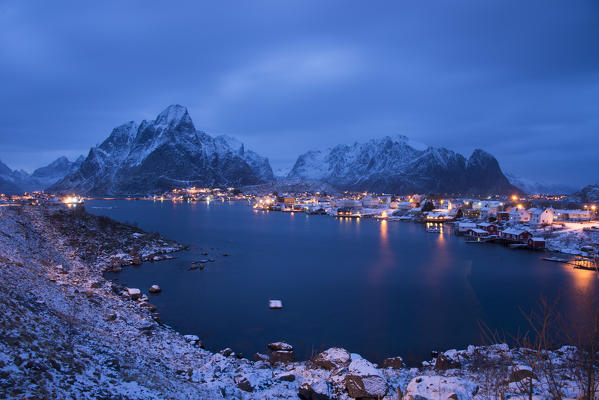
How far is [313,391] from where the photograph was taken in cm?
677

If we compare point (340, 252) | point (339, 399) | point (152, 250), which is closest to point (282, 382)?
point (339, 399)

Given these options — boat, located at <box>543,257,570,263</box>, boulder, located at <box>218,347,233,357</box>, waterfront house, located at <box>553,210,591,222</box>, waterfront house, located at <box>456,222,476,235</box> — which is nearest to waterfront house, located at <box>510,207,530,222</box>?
waterfront house, located at <box>553,210,591,222</box>

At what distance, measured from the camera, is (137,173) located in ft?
531

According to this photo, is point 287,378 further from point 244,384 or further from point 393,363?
point 393,363

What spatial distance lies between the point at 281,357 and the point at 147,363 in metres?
3.60

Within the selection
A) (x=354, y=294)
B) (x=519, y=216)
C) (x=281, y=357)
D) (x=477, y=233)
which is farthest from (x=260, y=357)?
(x=519, y=216)

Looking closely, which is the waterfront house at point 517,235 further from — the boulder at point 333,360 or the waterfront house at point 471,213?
the boulder at point 333,360

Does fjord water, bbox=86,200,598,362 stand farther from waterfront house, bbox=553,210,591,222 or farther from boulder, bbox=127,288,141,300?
waterfront house, bbox=553,210,591,222

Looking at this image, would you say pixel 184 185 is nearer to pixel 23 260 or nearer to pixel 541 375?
pixel 23 260

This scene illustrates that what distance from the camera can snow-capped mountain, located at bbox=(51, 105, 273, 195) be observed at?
156 metres

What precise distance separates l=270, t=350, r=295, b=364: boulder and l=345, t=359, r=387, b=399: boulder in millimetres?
2459

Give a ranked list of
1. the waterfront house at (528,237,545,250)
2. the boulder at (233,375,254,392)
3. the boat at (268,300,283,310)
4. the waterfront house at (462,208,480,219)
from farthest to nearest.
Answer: the waterfront house at (462,208,480,219), the waterfront house at (528,237,545,250), the boat at (268,300,283,310), the boulder at (233,375,254,392)

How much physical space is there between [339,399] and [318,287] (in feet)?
35.2

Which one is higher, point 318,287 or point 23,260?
point 23,260
